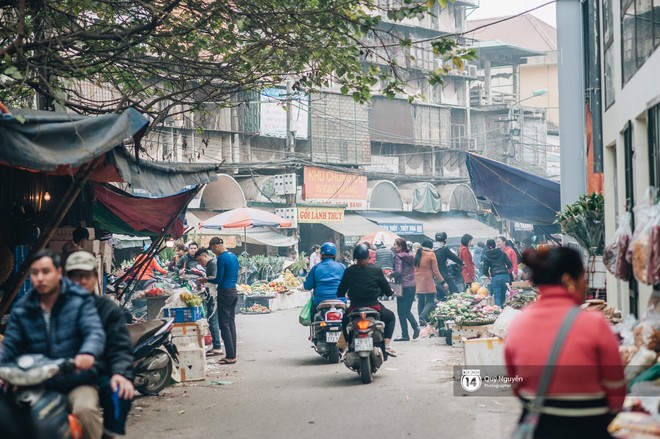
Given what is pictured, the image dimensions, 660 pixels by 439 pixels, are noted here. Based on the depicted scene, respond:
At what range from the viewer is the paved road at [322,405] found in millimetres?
7984

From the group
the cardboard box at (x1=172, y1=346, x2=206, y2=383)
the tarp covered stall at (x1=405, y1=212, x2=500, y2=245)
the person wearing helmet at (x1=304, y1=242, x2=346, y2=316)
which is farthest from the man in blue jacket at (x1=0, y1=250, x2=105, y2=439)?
the tarp covered stall at (x1=405, y1=212, x2=500, y2=245)

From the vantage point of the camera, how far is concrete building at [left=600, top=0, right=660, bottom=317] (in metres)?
8.94

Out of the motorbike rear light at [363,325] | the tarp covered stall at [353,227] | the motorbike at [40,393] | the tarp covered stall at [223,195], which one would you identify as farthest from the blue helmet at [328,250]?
the tarp covered stall at [353,227]

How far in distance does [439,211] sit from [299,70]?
37578 millimetres

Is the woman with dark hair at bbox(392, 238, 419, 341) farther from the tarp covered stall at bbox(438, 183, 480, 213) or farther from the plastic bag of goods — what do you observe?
the tarp covered stall at bbox(438, 183, 480, 213)

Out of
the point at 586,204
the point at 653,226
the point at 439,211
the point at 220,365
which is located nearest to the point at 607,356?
the point at 653,226

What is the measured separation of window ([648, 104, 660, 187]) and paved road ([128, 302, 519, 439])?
2.82 metres

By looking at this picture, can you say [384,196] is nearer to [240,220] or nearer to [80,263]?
[240,220]

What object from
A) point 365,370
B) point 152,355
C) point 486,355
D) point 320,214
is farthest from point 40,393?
point 320,214

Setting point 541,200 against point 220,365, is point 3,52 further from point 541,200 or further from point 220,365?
point 541,200

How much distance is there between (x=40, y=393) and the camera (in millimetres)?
5340

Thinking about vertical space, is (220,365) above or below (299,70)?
below

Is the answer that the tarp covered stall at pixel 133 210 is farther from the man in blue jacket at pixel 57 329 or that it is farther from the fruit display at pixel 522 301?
the man in blue jacket at pixel 57 329

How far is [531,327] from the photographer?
4.11 m
